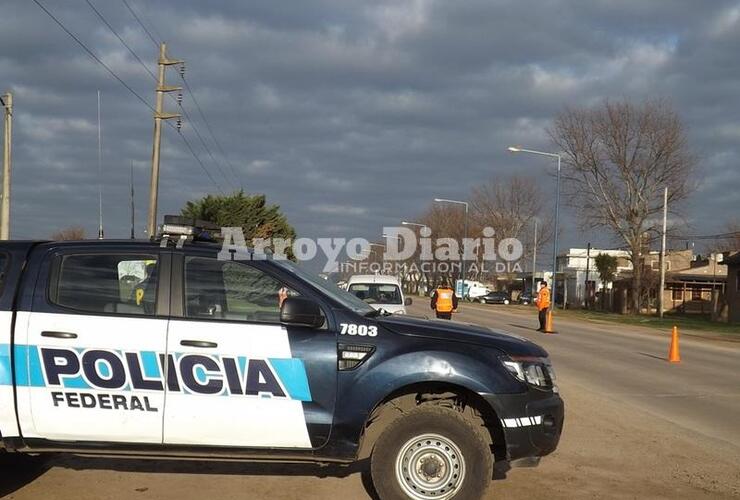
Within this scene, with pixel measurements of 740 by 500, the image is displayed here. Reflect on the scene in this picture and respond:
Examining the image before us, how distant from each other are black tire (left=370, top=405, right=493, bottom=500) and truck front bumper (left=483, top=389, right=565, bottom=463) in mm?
200

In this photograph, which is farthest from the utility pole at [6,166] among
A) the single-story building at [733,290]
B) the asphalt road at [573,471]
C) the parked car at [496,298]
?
the parked car at [496,298]

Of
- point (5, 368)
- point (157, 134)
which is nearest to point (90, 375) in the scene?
point (5, 368)

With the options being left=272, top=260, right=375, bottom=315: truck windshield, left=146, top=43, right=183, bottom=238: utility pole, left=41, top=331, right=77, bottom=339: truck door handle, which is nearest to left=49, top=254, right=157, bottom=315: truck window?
left=41, top=331, right=77, bottom=339: truck door handle

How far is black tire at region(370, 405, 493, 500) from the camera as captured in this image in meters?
5.41

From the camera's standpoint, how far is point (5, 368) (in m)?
5.32

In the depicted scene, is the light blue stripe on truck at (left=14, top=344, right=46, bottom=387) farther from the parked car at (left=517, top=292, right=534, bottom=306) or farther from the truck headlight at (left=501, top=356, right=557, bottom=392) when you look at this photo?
the parked car at (left=517, top=292, right=534, bottom=306)

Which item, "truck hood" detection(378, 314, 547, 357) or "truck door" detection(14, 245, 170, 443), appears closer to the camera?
"truck door" detection(14, 245, 170, 443)

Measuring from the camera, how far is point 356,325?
541cm

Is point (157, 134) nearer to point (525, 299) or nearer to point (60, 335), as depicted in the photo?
point (60, 335)

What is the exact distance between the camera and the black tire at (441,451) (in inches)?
213

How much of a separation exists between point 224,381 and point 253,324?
432mm

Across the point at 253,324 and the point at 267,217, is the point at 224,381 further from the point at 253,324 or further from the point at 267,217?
the point at 267,217

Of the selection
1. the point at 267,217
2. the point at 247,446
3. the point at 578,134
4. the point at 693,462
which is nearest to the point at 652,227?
the point at 578,134

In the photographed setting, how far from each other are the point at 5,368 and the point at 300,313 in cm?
205
